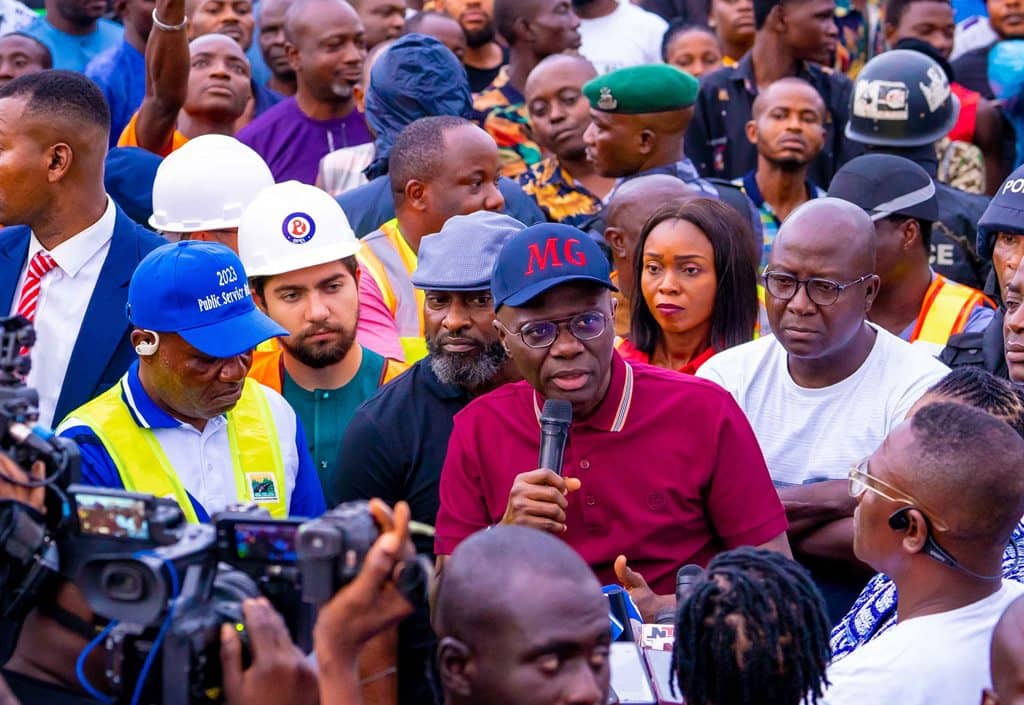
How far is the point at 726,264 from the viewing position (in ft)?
18.7

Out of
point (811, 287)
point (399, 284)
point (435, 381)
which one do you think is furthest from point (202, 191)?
point (811, 287)

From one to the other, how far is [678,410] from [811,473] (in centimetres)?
79

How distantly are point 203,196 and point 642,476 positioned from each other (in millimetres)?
2751

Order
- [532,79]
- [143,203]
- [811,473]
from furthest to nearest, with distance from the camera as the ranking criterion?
1. [532,79]
2. [143,203]
3. [811,473]

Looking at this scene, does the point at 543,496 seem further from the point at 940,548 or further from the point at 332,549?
the point at 332,549

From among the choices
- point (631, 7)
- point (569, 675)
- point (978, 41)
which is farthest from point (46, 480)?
point (978, 41)

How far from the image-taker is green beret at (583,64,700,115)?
720 centimetres

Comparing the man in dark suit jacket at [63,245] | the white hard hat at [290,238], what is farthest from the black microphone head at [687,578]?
the man in dark suit jacket at [63,245]

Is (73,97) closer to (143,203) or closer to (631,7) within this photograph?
(143,203)

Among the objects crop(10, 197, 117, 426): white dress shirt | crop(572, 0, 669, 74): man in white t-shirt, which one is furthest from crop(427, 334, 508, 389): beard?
crop(572, 0, 669, 74): man in white t-shirt

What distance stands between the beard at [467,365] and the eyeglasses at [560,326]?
27.3 inches

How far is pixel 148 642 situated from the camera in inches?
117

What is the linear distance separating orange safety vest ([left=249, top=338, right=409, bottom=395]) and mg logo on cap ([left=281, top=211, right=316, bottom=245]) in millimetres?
387

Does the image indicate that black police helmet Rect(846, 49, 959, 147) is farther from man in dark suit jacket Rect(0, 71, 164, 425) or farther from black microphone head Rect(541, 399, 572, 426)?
black microphone head Rect(541, 399, 572, 426)
